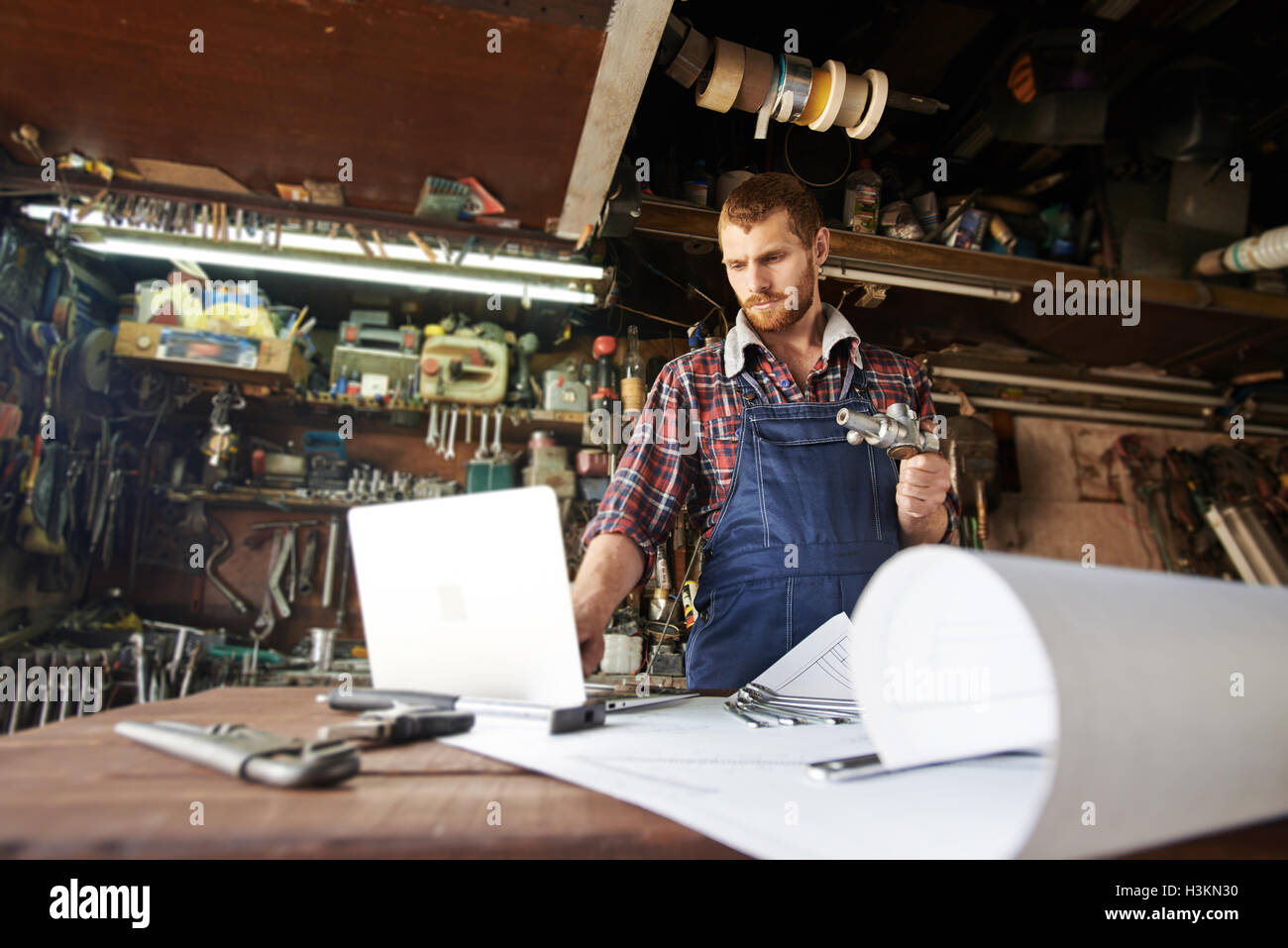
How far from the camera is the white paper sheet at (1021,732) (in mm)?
455

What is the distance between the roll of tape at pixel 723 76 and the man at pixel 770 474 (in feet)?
2.37

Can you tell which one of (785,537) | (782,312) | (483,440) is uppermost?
(782,312)

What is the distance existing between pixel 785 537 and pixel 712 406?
1.38 feet

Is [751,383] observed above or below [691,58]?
below

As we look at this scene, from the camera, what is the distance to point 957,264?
3.46 meters

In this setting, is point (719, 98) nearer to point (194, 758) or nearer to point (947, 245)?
point (947, 245)

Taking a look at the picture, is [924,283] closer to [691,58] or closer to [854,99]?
[854,99]

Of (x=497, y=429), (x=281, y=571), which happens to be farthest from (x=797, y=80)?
(x=281, y=571)

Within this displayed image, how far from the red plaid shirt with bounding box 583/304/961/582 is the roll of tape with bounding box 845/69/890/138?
1030mm

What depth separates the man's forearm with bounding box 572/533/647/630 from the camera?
126 centimetres

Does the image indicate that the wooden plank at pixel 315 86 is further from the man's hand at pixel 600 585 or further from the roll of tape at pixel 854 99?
the man's hand at pixel 600 585

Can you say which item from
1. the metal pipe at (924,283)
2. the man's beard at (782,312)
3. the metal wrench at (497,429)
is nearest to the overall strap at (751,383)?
Result: the man's beard at (782,312)
